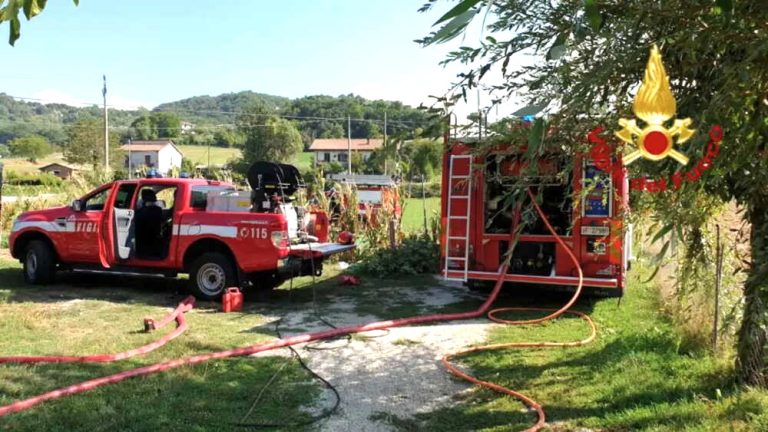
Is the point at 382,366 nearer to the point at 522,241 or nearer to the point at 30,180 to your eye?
the point at 522,241

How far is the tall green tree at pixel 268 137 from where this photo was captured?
8256 cm

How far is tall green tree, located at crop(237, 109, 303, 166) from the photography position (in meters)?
82.6

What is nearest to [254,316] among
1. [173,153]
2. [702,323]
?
[702,323]

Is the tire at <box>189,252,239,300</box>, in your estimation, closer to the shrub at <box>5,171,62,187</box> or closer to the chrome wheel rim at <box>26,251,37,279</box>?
the chrome wheel rim at <box>26,251,37,279</box>

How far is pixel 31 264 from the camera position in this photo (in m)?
10.6

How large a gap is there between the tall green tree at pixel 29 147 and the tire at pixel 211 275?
4050 inches

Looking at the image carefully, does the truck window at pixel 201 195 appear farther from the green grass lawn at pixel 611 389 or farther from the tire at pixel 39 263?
the green grass lawn at pixel 611 389

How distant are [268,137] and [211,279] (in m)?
75.6

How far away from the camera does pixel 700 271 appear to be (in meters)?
5.85

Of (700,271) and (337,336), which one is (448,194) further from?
(700,271)

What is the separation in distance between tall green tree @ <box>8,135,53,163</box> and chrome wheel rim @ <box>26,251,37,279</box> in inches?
3950

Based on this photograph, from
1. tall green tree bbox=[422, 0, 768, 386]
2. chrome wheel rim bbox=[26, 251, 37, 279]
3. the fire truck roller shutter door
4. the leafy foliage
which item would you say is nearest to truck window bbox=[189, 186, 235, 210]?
the fire truck roller shutter door

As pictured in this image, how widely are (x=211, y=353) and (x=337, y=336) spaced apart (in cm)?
158


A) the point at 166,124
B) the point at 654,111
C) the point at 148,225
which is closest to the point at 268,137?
the point at 166,124
